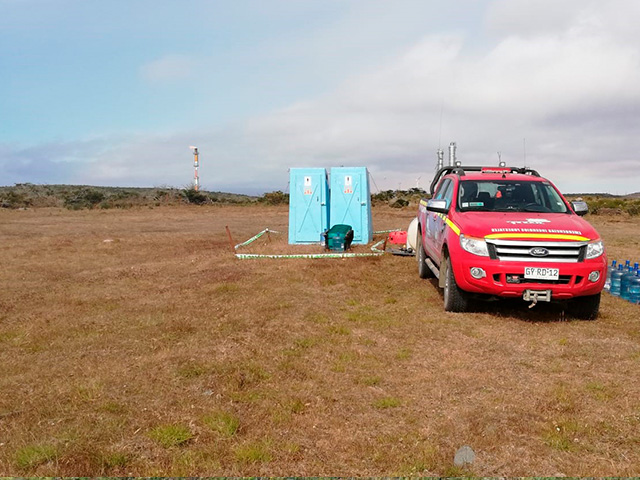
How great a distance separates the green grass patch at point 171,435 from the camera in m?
3.76

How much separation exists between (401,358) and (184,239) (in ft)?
49.3

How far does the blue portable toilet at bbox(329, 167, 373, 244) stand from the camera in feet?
55.0

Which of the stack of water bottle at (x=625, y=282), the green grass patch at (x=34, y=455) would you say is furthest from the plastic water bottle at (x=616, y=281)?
the green grass patch at (x=34, y=455)

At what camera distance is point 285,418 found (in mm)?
4145

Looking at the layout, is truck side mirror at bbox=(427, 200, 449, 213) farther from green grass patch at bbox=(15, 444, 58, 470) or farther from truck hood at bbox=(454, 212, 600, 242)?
green grass patch at bbox=(15, 444, 58, 470)

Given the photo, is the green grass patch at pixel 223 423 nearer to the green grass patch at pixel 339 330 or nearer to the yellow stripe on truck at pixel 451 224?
the green grass patch at pixel 339 330

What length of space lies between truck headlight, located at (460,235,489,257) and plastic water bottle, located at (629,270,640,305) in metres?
3.14

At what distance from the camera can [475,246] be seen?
689cm

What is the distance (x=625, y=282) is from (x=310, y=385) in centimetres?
620

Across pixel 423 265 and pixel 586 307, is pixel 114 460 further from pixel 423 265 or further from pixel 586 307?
pixel 423 265

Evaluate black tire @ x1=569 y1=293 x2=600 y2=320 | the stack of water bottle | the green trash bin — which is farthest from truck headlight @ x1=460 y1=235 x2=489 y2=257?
Result: the green trash bin

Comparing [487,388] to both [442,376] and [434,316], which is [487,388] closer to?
[442,376]

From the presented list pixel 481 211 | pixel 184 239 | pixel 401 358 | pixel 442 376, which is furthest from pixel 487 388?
pixel 184 239

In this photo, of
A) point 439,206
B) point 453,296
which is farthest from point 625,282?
point 439,206
